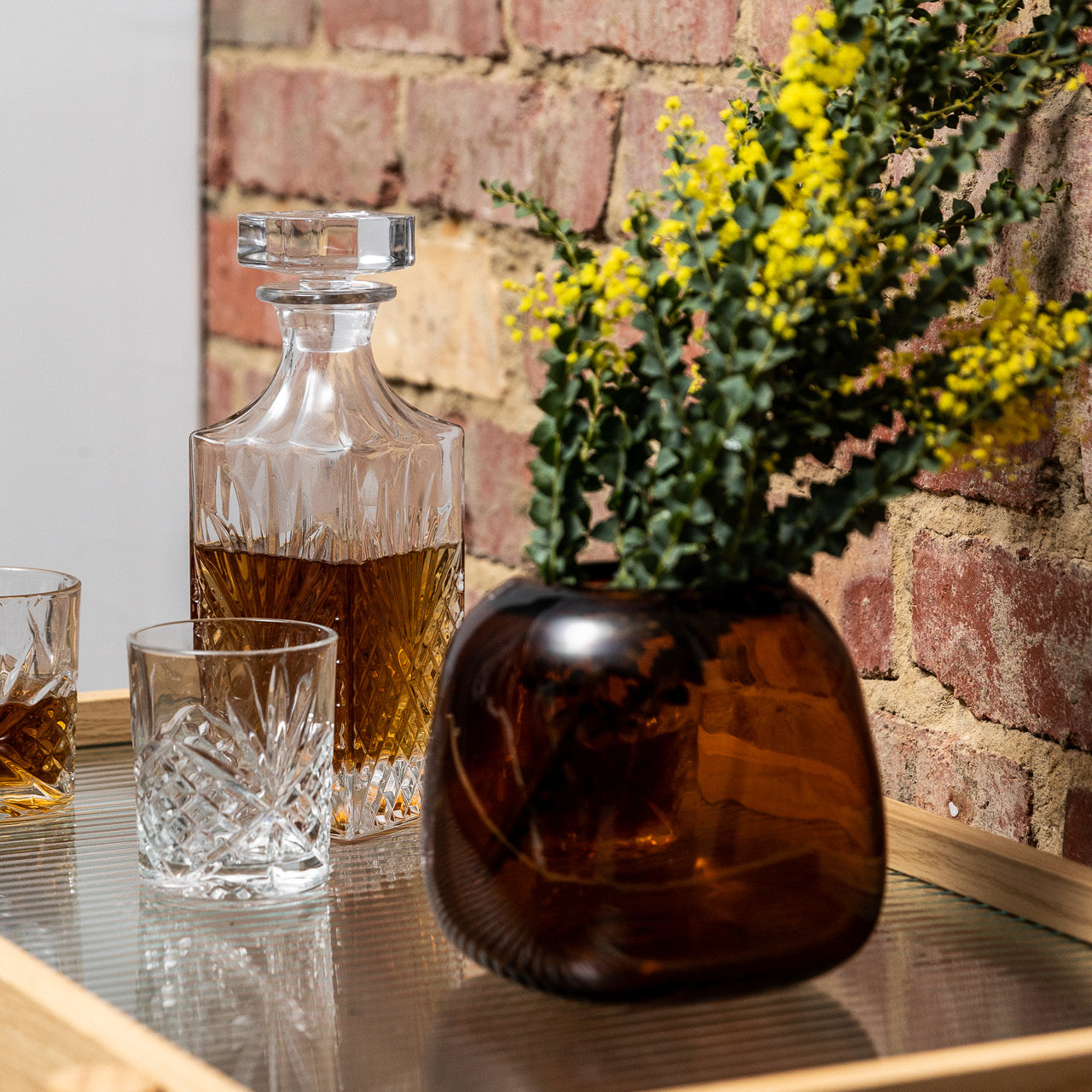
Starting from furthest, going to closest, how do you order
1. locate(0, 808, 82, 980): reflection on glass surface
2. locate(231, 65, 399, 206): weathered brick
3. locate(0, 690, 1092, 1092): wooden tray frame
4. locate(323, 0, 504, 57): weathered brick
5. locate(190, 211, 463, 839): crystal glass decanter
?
locate(231, 65, 399, 206): weathered brick, locate(323, 0, 504, 57): weathered brick, locate(190, 211, 463, 839): crystal glass decanter, locate(0, 808, 82, 980): reflection on glass surface, locate(0, 690, 1092, 1092): wooden tray frame

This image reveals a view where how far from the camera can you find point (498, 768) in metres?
0.52

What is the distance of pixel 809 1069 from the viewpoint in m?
0.46

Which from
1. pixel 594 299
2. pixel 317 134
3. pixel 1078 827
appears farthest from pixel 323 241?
pixel 317 134

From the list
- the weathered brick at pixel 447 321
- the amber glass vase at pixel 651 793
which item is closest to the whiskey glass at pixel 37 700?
the amber glass vase at pixel 651 793

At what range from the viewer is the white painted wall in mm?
1304

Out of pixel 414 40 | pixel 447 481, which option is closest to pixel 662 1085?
pixel 447 481

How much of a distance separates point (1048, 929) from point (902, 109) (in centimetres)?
31

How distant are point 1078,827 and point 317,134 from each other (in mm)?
782

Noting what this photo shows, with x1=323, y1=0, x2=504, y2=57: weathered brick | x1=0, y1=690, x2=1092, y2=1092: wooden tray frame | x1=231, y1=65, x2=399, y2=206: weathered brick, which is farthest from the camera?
x1=231, y1=65, x2=399, y2=206: weathered brick

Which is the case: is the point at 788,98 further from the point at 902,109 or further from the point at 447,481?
A: the point at 447,481

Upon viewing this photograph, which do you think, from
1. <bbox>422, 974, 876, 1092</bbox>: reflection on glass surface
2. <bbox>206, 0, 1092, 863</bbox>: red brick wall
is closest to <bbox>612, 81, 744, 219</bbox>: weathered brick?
<bbox>206, 0, 1092, 863</bbox>: red brick wall

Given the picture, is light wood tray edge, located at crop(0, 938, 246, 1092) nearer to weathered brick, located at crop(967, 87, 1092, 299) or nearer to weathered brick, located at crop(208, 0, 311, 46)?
weathered brick, located at crop(967, 87, 1092, 299)

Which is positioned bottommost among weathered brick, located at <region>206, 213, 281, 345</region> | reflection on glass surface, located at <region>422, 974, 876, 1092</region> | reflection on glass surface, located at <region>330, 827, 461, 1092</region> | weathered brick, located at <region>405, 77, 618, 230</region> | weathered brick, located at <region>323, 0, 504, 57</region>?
reflection on glass surface, located at <region>330, 827, 461, 1092</region>

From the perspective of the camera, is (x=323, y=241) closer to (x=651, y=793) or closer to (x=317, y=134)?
(x=651, y=793)
